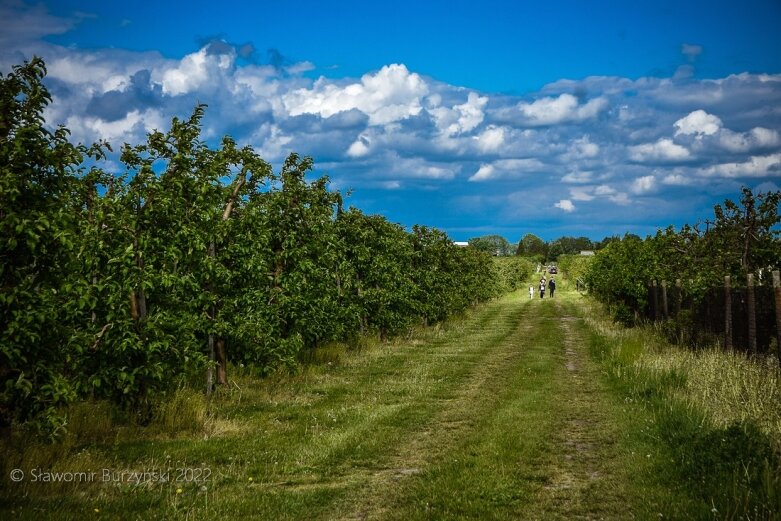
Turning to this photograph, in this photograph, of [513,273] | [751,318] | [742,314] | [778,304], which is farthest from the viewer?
[513,273]

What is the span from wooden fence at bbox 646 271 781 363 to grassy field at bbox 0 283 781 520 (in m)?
1.24

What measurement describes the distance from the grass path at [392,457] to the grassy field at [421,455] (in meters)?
0.03

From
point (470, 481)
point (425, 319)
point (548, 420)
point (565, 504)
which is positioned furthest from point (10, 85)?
point (425, 319)

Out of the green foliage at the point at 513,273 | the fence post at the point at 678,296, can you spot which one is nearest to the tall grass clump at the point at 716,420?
the fence post at the point at 678,296

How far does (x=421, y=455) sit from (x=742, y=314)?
32.3 ft

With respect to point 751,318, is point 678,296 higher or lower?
higher

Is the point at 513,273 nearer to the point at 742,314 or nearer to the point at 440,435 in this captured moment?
the point at 742,314

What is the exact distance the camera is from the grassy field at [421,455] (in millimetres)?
6633

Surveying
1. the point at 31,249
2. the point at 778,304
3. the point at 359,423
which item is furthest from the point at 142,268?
the point at 778,304

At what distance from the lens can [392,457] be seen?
344 inches

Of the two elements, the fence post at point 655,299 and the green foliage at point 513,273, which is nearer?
the fence post at point 655,299

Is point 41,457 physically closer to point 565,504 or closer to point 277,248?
point 565,504

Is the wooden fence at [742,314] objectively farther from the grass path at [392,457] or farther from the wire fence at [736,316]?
the grass path at [392,457]

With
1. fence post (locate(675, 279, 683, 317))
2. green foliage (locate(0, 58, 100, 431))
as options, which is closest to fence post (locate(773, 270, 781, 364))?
fence post (locate(675, 279, 683, 317))
